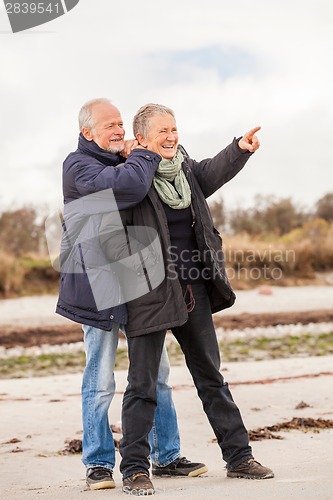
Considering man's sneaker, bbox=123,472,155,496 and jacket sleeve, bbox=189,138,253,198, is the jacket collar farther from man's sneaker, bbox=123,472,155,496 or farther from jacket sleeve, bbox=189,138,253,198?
man's sneaker, bbox=123,472,155,496

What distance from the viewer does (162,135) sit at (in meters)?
4.71

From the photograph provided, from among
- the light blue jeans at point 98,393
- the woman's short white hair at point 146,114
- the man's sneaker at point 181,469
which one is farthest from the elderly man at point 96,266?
the man's sneaker at point 181,469

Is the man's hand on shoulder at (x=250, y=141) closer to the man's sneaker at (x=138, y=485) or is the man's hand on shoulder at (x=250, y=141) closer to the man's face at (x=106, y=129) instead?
the man's face at (x=106, y=129)

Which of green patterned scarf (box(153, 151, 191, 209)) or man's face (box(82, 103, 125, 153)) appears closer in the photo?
green patterned scarf (box(153, 151, 191, 209))

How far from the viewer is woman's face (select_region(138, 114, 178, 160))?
470 cm

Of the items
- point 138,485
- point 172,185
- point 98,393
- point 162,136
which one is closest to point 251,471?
point 138,485

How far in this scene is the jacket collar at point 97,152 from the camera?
477cm

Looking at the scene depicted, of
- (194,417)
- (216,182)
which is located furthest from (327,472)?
(194,417)

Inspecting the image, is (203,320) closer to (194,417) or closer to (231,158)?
(231,158)

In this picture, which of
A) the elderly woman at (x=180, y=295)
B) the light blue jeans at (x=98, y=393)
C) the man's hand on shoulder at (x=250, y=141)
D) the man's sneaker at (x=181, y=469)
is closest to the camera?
the elderly woman at (x=180, y=295)

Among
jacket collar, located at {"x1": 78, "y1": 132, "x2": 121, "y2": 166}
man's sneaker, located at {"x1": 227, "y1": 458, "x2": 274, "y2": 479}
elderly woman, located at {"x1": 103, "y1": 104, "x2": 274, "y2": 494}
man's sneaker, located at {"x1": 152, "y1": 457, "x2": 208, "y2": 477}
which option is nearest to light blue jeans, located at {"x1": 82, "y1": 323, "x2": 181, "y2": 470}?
elderly woman, located at {"x1": 103, "y1": 104, "x2": 274, "y2": 494}

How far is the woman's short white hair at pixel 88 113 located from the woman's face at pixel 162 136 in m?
0.30

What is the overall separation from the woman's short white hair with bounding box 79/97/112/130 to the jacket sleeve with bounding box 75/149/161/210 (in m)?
0.25

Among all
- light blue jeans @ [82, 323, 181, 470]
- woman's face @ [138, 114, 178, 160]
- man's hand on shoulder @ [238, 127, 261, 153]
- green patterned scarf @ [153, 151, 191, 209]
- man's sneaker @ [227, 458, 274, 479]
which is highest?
woman's face @ [138, 114, 178, 160]
